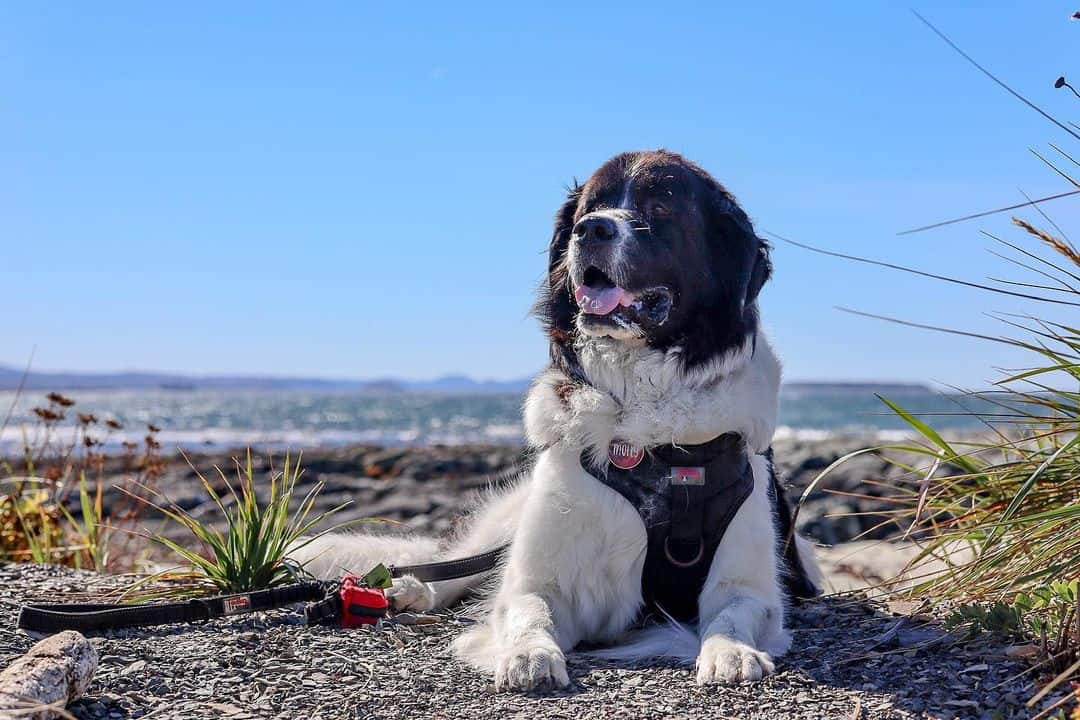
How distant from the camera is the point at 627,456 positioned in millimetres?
3777

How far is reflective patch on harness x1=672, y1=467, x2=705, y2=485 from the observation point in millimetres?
3748

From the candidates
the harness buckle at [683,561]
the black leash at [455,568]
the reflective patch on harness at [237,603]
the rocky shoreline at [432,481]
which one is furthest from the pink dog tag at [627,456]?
the rocky shoreline at [432,481]

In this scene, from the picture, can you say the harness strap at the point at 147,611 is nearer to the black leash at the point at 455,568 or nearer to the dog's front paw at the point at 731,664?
the black leash at the point at 455,568

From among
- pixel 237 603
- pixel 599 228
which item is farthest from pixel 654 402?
pixel 237 603

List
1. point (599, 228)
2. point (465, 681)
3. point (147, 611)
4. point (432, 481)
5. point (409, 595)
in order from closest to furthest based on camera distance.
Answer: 1. point (465, 681)
2. point (599, 228)
3. point (147, 611)
4. point (409, 595)
5. point (432, 481)

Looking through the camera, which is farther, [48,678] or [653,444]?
[653,444]

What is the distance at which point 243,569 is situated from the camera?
4574 mm

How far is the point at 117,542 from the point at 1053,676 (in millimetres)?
8883

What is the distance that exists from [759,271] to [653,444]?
0.90 m

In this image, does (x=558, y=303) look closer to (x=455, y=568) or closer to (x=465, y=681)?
(x=455, y=568)

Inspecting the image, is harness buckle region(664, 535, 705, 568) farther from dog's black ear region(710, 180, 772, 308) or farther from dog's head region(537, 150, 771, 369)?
dog's black ear region(710, 180, 772, 308)

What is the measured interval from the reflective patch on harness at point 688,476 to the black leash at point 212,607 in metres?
1.14

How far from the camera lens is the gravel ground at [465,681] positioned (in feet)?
9.92

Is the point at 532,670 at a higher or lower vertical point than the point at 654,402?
lower
